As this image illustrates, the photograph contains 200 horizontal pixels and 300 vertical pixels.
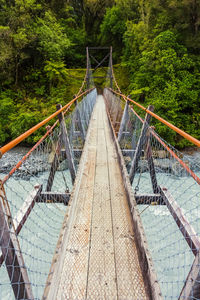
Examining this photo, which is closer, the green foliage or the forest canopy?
the forest canopy

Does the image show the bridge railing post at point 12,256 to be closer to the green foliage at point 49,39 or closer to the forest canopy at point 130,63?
the forest canopy at point 130,63

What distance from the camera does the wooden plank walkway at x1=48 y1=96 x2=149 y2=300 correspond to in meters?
0.94

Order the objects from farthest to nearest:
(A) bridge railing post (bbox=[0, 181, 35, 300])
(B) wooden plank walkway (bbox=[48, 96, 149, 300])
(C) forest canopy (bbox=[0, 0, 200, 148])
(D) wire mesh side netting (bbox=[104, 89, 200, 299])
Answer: (C) forest canopy (bbox=[0, 0, 200, 148])
(D) wire mesh side netting (bbox=[104, 89, 200, 299])
(B) wooden plank walkway (bbox=[48, 96, 149, 300])
(A) bridge railing post (bbox=[0, 181, 35, 300])

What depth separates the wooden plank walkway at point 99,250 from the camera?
94 cm

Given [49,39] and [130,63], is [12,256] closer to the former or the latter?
[49,39]

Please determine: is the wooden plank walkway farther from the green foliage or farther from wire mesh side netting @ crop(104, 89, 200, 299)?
the green foliage

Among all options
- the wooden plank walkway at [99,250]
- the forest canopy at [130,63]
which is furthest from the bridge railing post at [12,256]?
the forest canopy at [130,63]

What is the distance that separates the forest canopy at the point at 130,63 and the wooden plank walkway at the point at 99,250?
578cm

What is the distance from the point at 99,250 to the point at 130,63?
1112cm

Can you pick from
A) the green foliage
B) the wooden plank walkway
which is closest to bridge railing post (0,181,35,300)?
the wooden plank walkway

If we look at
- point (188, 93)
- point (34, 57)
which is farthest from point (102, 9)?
point (188, 93)

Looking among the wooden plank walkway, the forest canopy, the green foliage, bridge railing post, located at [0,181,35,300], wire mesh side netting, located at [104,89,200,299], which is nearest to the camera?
bridge railing post, located at [0,181,35,300]

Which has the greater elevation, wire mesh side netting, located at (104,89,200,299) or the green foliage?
the green foliage

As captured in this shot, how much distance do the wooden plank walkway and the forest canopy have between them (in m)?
5.78
